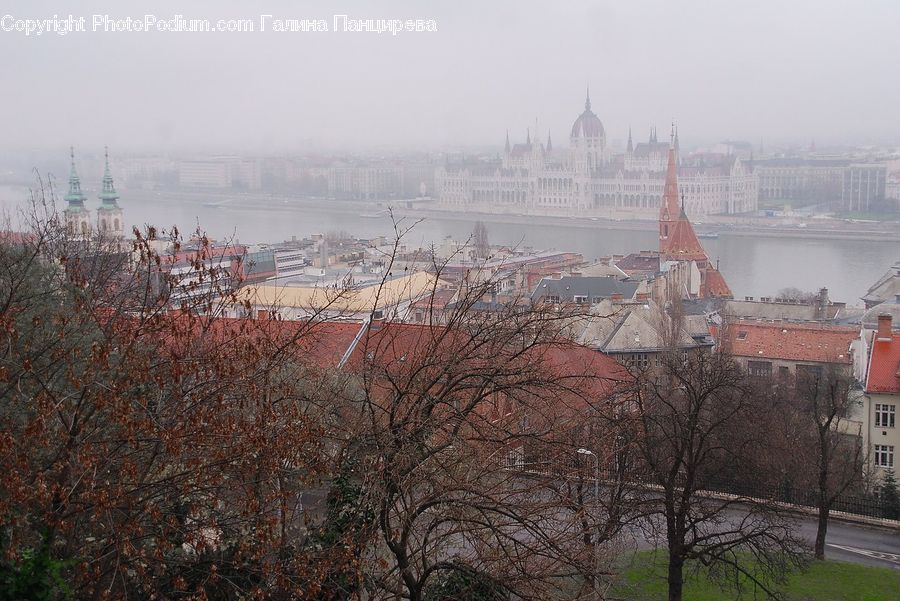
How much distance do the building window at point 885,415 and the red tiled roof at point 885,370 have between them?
7 cm

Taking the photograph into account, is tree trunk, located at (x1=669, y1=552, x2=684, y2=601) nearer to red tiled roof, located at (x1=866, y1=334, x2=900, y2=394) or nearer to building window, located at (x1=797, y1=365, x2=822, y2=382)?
red tiled roof, located at (x1=866, y1=334, x2=900, y2=394)

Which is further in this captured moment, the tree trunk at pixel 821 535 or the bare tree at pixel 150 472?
the tree trunk at pixel 821 535

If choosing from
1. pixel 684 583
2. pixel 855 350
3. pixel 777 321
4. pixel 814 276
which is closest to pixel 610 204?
pixel 814 276

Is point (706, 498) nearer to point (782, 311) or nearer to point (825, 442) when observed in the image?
point (825, 442)

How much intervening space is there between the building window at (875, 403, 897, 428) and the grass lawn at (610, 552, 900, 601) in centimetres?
184

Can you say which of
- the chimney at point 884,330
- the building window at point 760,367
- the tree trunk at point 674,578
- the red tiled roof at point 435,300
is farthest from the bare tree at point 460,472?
the building window at point 760,367

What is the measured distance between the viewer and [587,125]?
3741 cm

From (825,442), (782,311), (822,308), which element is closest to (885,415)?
(825,442)

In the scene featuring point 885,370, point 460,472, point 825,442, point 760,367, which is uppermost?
point 460,472

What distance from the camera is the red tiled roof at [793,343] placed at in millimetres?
6609

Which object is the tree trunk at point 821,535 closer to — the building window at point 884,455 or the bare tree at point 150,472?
the building window at point 884,455

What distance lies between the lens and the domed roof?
37000 millimetres

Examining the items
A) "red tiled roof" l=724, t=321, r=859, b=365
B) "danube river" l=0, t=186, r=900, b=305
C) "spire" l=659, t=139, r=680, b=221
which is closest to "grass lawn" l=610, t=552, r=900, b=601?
"red tiled roof" l=724, t=321, r=859, b=365

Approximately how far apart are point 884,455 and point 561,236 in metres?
21.3
